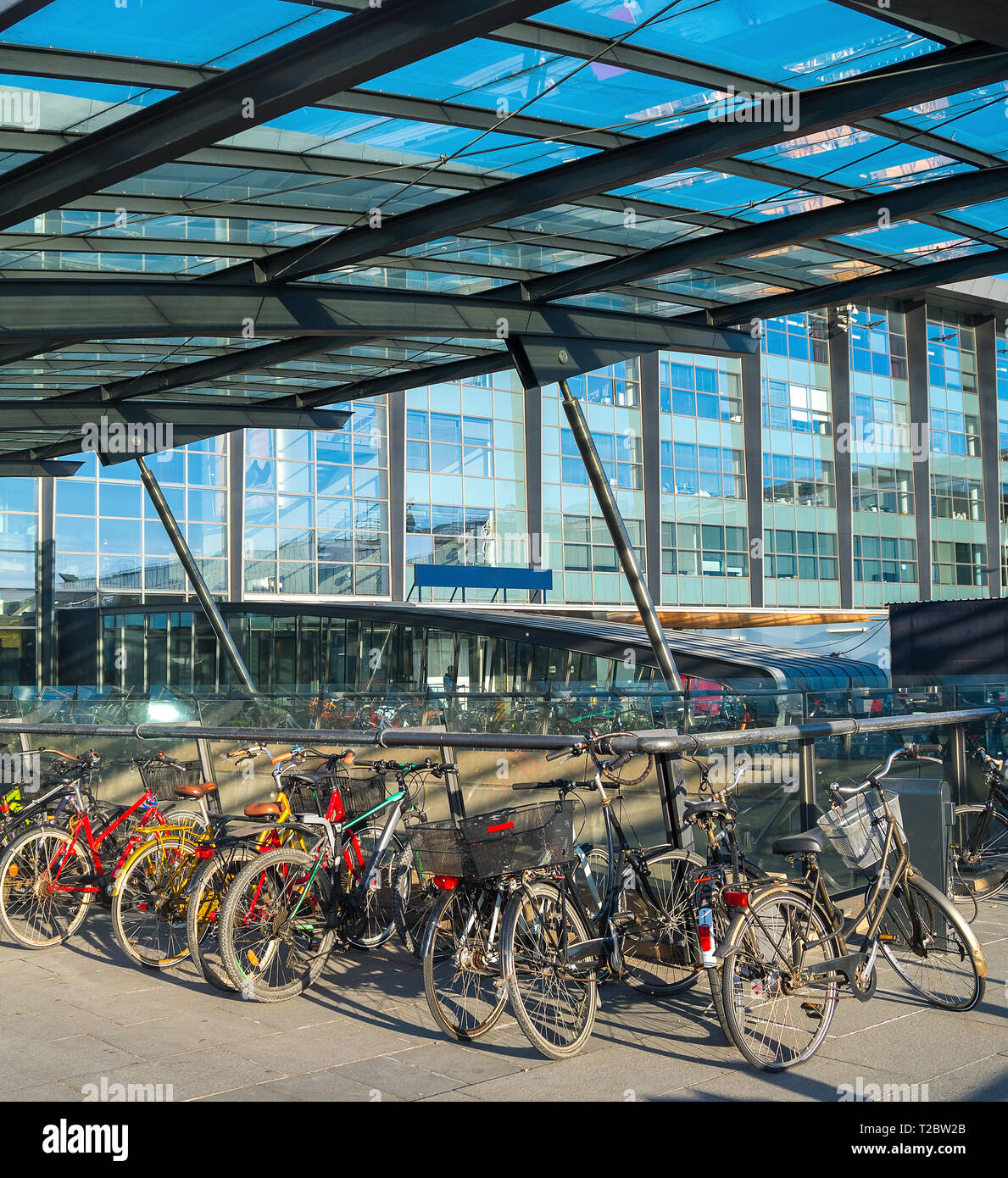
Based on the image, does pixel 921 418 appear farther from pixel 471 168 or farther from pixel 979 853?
pixel 979 853

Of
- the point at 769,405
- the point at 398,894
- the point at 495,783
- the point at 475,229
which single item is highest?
the point at 769,405

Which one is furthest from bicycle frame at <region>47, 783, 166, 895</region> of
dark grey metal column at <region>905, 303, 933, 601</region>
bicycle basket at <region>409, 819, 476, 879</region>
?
dark grey metal column at <region>905, 303, 933, 601</region>

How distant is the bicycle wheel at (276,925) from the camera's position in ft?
19.2

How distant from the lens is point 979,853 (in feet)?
26.0

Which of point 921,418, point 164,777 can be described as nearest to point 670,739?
point 164,777

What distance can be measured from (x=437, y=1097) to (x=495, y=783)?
2511 mm

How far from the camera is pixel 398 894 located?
6484mm

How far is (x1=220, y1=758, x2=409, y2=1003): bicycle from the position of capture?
591 cm

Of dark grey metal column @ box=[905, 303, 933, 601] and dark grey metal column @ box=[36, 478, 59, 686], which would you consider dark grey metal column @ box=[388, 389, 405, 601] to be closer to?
dark grey metal column @ box=[36, 478, 59, 686]

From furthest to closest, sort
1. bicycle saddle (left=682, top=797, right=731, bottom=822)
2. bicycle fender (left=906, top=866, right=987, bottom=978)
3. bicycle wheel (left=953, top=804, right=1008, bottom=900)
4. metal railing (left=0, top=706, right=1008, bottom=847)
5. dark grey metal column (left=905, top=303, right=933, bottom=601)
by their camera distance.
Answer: dark grey metal column (left=905, top=303, right=933, bottom=601)
bicycle wheel (left=953, top=804, right=1008, bottom=900)
metal railing (left=0, top=706, right=1008, bottom=847)
bicycle fender (left=906, top=866, right=987, bottom=978)
bicycle saddle (left=682, top=797, right=731, bottom=822)

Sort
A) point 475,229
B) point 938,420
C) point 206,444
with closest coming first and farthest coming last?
point 475,229 → point 206,444 → point 938,420

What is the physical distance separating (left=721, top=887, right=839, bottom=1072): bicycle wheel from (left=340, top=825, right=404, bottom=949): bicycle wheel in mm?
2336

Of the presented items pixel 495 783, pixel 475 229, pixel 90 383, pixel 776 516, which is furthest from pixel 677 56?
pixel 776 516
